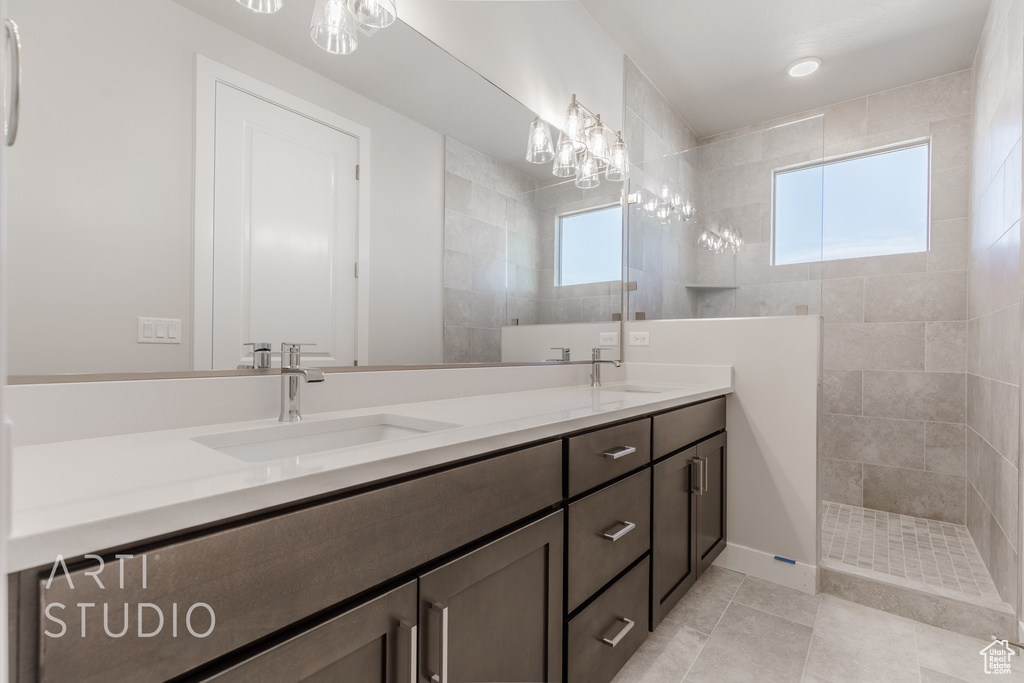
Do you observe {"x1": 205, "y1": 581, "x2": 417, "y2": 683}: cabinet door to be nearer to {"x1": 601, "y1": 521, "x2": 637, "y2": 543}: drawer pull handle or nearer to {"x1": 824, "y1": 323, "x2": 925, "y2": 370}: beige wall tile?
{"x1": 601, "y1": 521, "x2": 637, "y2": 543}: drawer pull handle

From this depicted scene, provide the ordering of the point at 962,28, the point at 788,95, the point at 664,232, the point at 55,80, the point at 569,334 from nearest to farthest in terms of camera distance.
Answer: the point at 55,80, the point at 569,334, the point at 962,28, the point at 664,232, the point at 788,95

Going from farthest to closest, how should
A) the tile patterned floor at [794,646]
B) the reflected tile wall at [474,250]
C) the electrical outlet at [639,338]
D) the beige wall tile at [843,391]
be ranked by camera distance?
the beige wall tile at [843,391] → the electrical outlet at [639,338] → the reflected tile wall at [474,250] → the tile patterned floor at [794,646]

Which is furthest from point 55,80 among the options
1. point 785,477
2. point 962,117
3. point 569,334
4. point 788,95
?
point 962,117

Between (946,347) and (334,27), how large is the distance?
3488 millimetres

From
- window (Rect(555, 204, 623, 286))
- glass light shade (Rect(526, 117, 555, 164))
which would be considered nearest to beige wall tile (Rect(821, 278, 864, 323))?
window (Rect(555, 204, 623, 286))

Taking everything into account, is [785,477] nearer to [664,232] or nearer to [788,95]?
[664,232]

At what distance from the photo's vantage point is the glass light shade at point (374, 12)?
4.20 ft

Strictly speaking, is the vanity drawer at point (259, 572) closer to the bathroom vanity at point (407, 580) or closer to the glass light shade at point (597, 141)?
the bathroom vanity at point (407, 580)

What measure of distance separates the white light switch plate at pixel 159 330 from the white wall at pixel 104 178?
1cm

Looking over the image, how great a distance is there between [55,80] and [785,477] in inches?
102

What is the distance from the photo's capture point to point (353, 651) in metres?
0.69

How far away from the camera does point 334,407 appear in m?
1.24

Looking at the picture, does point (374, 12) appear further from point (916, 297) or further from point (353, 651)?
point (916, 297)

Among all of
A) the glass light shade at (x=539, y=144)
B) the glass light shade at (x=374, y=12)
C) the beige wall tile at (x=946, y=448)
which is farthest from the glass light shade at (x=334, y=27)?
the beige wall tile at (x=946, y=448)
